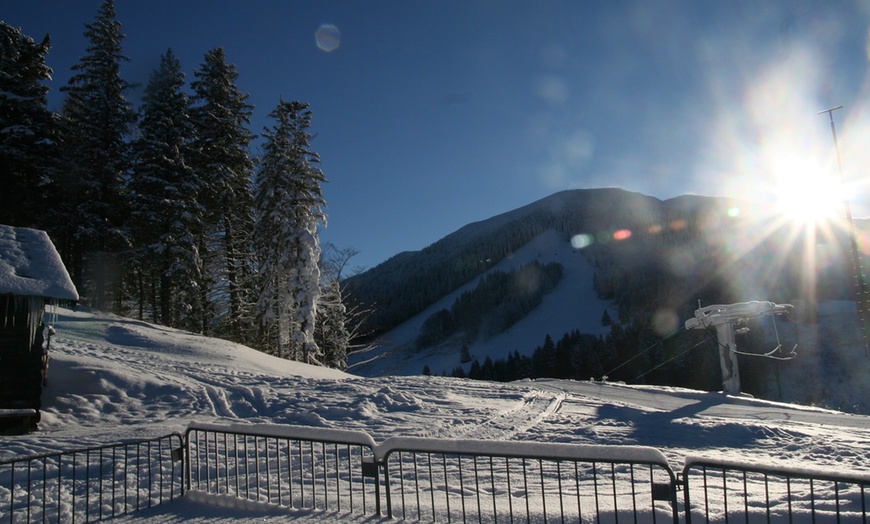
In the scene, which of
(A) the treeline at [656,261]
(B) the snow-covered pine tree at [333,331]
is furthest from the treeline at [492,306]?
(B) the snow-covered pine tree at [333,331]

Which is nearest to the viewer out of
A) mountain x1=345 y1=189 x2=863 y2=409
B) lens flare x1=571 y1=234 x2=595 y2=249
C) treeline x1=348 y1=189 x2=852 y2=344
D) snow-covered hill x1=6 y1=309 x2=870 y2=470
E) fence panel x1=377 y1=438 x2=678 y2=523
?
fence panel x1=377 y1=438 x2=678 y2=523

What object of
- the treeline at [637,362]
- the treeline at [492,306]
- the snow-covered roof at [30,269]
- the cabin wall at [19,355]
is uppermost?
the treeline at [492,306]

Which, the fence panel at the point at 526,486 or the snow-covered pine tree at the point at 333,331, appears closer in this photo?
the fence panel at the point at 526,486

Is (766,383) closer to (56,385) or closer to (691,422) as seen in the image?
(691,422)

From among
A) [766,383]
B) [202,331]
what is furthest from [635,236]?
[202,331]

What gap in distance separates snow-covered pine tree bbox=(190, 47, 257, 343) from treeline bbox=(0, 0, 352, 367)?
8 cm

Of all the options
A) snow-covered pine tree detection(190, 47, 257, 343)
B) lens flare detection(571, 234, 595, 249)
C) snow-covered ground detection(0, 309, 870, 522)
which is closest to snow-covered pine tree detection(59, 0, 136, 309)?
snow-covered pine tree detection(190, 47, 257, 343)

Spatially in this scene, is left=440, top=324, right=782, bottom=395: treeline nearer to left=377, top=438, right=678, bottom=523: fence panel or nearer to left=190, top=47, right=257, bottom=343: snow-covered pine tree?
left=190, top=47, right=257, bottom=343: snow-covered pine tree

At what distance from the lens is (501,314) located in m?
123

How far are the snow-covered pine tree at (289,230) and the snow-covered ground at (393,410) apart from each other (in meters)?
6.10

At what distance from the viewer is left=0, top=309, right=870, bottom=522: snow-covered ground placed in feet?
38.2

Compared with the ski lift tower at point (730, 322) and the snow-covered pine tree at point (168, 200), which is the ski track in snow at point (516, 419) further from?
the snow-covered pine tree at point (168, 200)

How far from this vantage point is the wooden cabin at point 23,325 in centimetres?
1195

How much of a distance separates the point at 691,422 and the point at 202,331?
84.4 feet
